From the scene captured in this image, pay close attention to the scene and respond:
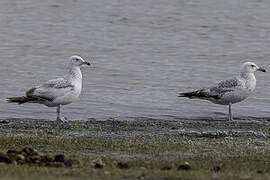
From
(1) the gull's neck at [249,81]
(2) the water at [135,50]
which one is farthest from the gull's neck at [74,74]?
(1) the gull's neck at [249,81]

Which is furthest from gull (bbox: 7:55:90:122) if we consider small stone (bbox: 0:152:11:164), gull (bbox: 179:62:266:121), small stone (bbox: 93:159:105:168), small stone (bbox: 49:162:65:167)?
small stone (bbox: 49:162:65:167)

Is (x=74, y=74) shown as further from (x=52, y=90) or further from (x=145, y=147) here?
(x=145, y=147)

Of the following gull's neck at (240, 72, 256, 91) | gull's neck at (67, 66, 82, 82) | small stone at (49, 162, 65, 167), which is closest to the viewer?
small stone at (49, 162, 65, 167)

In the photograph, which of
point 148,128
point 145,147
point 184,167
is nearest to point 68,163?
point 184,167

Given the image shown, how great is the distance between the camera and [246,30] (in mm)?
27984

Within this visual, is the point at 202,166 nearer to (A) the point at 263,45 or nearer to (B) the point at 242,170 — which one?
(B) the point at 242,170

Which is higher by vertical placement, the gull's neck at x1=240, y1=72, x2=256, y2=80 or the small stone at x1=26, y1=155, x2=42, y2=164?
the gull's neck at x1=240, y1=72, x2=256, y2=80

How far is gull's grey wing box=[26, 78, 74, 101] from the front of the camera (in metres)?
13.5

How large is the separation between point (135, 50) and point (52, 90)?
1136 cm

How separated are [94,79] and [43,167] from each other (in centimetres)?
1293

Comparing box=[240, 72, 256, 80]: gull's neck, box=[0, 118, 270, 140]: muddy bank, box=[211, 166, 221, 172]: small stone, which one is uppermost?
box=[240, 72, 256, 80]: gull's neck

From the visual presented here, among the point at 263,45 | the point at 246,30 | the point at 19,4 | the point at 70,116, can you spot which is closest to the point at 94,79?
the point at 70,116

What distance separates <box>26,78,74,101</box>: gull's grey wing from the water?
1.13 metres

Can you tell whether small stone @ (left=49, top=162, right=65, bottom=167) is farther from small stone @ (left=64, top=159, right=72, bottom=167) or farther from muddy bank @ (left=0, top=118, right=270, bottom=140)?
muddy bank @ (left=0, top=118, right=270, bottom=140)
